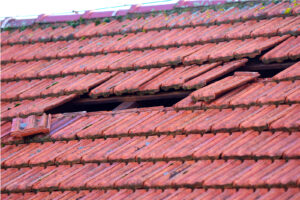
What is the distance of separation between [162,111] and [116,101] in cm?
73

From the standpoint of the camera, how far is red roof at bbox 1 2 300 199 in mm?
5156

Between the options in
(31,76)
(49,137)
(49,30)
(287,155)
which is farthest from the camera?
(49,30)

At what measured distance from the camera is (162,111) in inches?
241

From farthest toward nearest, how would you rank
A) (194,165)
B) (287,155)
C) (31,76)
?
(31,76) < (194,165) < (287,155)

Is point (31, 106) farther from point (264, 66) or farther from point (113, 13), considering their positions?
point (264, 66)

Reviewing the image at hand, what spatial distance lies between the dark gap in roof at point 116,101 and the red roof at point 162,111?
46 millimetres

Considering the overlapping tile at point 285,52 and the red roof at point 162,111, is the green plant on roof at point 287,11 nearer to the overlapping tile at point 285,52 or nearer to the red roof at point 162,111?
the red roof at point 162,111

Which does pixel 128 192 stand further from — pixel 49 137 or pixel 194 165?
pixel 49 137

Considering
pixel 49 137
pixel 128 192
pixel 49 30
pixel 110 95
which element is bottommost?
pixel 128 192

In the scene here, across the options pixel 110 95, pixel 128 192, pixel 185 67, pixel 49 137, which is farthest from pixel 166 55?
pixel 128 192

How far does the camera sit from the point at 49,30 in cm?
821

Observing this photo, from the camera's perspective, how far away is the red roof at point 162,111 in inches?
203

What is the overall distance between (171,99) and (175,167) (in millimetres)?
1408

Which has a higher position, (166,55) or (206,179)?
(166,55)
